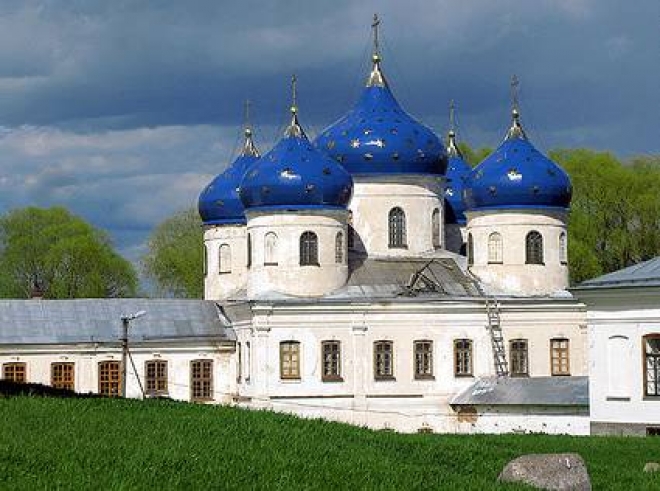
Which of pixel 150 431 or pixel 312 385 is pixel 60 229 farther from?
Result: pixel 150 431

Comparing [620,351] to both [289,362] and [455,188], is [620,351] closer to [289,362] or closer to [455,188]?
[289,362]

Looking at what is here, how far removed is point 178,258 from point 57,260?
19.4 ft

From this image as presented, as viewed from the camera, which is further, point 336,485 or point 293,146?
point 293,146

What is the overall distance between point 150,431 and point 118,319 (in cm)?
2497

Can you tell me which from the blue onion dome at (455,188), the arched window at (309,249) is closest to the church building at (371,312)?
the arched window at (309,249)

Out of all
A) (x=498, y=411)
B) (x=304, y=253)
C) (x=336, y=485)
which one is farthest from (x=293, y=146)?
(x=336, y=485)

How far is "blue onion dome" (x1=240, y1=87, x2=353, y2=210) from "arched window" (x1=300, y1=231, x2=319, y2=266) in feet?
2.55

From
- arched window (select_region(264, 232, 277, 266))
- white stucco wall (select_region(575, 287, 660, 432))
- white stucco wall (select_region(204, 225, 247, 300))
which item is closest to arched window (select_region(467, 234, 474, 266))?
arched window (select_region(264, 232, 277, 266))

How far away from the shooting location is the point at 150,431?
17781 mm

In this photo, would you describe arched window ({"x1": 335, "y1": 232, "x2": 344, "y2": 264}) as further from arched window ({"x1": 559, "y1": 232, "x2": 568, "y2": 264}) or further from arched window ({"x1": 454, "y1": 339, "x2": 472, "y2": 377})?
arched window ({"x1": 559, "y1": 232, "x2": 568, "y2": 264})

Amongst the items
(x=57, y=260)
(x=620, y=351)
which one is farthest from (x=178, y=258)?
(x=620, y=351)

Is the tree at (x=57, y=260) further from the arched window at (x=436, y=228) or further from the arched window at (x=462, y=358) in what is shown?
the arched window at (x=462, y=358)

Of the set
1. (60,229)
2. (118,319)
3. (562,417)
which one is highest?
(60,229)

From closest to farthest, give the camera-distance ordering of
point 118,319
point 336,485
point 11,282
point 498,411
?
point 336,485 → point 498,411 → point 118,319 → point 11,282
